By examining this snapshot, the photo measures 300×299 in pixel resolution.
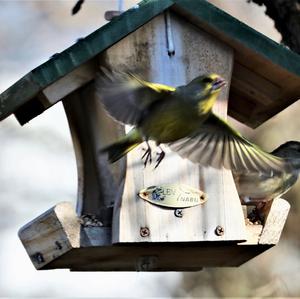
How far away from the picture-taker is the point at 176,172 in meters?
4.58

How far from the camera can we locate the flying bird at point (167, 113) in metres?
4.00

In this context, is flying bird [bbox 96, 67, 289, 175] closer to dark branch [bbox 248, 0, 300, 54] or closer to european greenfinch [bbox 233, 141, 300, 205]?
european greenfinch [bbox 233, 141, 300, 205]

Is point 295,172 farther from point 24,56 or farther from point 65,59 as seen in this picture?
point 24,56

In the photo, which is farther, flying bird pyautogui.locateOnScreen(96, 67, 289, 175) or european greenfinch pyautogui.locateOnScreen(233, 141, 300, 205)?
european greenfinch pyautogui.locateOnScreen(233, 141, 300, 205)

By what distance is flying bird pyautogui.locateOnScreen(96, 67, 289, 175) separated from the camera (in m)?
4.00

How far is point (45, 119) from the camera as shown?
9.12 metres

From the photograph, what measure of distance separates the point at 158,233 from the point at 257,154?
19.9 inches

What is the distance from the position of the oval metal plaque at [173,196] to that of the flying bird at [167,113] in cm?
18

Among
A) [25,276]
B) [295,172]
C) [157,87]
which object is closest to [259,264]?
[25,276]

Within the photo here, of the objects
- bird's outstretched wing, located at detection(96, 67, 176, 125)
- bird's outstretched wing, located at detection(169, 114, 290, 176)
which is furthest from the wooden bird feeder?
bird's outstretched wing, located at detection(96, 67, 176, 125)

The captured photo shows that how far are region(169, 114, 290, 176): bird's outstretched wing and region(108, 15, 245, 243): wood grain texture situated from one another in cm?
16

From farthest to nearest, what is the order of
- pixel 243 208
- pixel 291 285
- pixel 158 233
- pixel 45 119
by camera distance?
pixel 45 119, pixel 291 285, pixel 243 208, pixel 158 233

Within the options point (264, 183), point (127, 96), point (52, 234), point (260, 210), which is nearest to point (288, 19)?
point (264, 183)

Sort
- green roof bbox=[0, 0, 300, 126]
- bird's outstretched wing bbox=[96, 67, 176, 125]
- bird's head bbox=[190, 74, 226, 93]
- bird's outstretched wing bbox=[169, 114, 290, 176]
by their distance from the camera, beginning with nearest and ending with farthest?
bird's outstretched wing bbox=[96, 67, 176, 125]
bird's head bbox=[190, 74, 226, 93]
bird's outstretched wing bbox=[169, 114, 290, 176]
green roof bbox=[0, 0, 300, 126]
